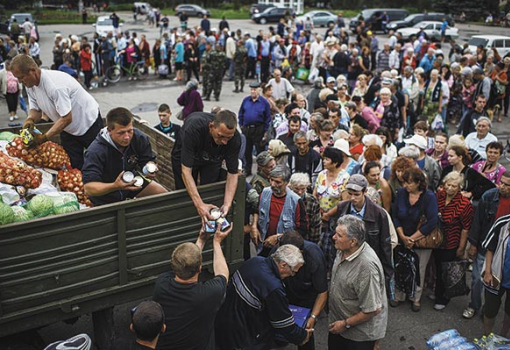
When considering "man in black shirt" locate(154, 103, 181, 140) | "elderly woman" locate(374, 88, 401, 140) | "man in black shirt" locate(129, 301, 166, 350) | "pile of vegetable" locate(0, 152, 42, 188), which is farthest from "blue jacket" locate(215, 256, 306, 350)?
"elderly woman" locate(374, 88, 401, 140)

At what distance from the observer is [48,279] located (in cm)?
382

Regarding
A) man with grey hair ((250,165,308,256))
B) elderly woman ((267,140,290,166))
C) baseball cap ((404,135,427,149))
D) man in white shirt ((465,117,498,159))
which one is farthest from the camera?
man in white shirt ((465,117,498,159))

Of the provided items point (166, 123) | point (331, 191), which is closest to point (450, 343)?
point (331, 191)

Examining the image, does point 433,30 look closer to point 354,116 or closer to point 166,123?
point 354,116

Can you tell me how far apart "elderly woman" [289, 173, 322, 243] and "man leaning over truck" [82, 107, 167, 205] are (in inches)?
64.5

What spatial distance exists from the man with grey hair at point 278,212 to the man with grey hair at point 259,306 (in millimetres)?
1200

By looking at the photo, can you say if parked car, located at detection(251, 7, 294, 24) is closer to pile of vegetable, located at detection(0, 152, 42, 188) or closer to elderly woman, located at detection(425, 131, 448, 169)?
elderly woman, located at detection(425, 131, 448, 169)

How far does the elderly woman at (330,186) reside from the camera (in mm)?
6242

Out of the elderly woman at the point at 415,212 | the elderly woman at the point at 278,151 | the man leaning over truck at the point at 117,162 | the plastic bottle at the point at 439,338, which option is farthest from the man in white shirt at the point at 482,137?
the man leaning over truck at the point at 117,162

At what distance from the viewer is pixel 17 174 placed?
4.77m

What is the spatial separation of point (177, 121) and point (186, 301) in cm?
1151

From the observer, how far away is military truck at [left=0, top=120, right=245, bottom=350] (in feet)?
12.1

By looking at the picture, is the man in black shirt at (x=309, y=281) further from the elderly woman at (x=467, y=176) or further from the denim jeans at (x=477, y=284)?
the elderly woman at (x=467, y=176)

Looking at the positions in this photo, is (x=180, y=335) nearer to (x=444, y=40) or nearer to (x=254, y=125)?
(x=254, y=125)
